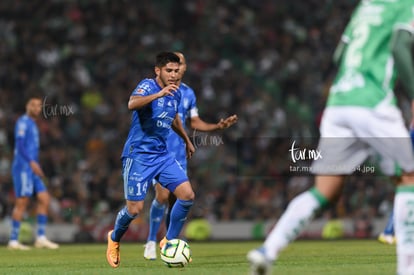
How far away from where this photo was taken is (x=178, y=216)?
1028cm

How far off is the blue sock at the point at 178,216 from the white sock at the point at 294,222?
12.8ft

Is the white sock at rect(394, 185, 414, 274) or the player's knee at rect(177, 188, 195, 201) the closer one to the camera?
the white sock at rect(394, 185, 414, 274)

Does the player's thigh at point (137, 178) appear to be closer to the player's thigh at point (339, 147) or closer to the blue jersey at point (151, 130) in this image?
the blue jersey at point (151, 130)

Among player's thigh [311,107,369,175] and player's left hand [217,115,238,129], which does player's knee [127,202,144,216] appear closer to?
player's left hand [217,115,238,129]

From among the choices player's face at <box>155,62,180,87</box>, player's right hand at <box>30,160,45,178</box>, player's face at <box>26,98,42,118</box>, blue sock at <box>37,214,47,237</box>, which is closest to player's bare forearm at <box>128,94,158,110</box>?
player's face at <box>155,62,180,87</box>

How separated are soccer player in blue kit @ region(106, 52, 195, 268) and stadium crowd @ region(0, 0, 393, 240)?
28.2 ft

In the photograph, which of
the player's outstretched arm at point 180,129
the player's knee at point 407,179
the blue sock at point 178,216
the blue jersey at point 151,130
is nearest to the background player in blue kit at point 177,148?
the player's outstretched arm at point 180,129

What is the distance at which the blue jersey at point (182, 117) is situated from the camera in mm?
12117

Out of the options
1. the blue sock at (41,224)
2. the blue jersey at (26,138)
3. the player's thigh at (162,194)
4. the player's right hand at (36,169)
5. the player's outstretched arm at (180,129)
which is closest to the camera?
the player's outstretched arm at (180,129)

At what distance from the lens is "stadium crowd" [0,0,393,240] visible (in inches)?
772

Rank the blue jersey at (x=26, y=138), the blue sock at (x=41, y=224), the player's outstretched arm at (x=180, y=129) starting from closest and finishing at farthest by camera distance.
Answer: the player's outstretched arm at (x=180, y=129)
the blue jersey at (x=26, y=138)
the blue sock at (x=41, y=224)

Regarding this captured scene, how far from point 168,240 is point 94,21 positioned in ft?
44.4

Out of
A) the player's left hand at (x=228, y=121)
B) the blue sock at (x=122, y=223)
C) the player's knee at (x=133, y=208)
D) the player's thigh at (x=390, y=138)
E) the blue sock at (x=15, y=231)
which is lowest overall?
the blue sock at (x=15, y=231)

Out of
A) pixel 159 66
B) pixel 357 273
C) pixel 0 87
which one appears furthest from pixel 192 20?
pixel 357 273
